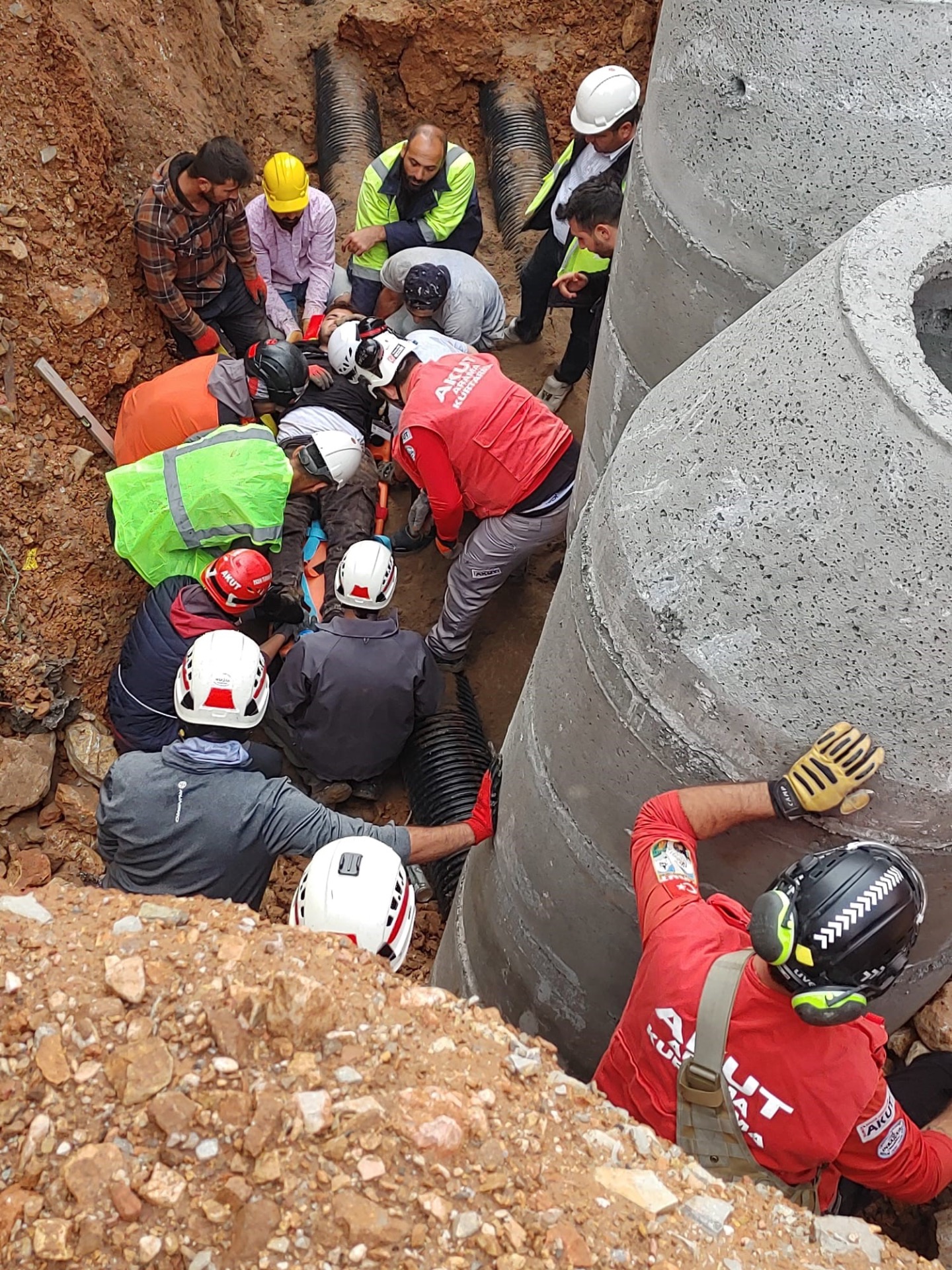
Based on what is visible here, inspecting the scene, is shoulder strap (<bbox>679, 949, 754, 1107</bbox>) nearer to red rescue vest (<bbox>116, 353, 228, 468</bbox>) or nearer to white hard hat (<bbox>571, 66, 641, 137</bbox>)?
red rescue vest (<bbox>116, 353, 228, 468</bbox>)

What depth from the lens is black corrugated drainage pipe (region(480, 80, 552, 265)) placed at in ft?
33.3

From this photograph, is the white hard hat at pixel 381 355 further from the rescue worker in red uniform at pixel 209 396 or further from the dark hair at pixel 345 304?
the dark hair at pixel 345 304

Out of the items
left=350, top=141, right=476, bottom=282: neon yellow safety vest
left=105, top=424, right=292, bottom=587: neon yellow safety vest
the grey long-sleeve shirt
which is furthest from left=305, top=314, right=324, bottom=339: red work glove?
the grey long-sleeve shirt

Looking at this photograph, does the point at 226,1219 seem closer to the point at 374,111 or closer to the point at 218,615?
the point at 218,615

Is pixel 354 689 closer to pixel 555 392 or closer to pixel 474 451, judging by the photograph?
pixel 474 451

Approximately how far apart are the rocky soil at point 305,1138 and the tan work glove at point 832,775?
93 centimetres

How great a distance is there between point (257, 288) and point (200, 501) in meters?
2.73

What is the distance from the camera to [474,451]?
5664 millimetres

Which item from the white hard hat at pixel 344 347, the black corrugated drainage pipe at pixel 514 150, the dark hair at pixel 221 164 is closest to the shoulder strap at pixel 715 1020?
the white hard hat at pixel 344 347

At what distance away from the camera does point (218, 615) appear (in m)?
5.33

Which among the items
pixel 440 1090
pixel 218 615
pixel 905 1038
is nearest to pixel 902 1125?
pixel 440 1090

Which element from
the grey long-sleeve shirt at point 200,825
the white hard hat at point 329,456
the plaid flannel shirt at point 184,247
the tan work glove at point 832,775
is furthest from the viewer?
the plaid flannel shirt at point 184,247

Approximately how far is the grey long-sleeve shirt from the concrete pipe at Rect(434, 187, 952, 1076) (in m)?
1.32

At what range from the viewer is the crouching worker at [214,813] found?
400 centimetres
